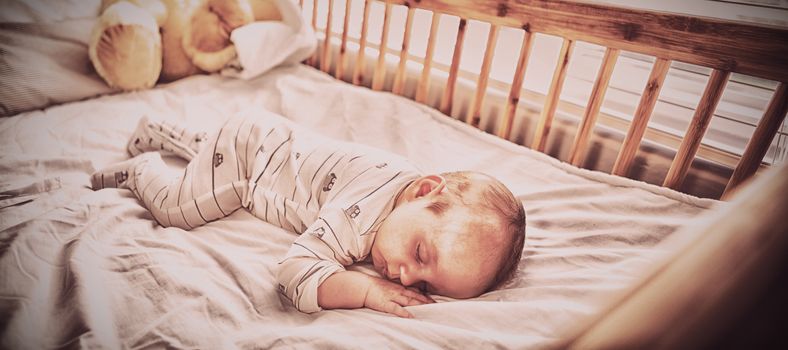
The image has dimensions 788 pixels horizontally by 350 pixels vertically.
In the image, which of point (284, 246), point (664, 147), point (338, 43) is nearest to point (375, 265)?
point (284, 246)

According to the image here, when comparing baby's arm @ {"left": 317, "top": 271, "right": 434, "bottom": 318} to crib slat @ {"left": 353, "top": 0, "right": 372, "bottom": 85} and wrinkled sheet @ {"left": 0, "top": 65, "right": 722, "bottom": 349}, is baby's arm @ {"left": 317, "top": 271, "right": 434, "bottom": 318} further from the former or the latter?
crib slat @ {"left": 353, "top": 0, "right": 372, "bottom": 85}

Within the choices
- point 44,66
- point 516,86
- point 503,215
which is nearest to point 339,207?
point 503,215

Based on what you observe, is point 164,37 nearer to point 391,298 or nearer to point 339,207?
point 339,207

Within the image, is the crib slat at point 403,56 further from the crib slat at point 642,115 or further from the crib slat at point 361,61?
the crib slat at point 642,115

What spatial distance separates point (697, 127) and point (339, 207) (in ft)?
3.44

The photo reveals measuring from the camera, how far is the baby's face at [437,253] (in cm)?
77

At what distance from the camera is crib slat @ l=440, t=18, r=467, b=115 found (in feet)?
4.93

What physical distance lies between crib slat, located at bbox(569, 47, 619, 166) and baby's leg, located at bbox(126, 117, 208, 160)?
1.27m

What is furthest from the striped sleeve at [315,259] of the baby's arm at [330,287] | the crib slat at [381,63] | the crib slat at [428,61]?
the crib slat at [381,63]

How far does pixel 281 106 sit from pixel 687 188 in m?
1.57

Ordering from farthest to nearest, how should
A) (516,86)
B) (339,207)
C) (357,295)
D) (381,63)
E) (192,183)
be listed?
1. (381,63)
2. (516,86)
3. (192,183)
4. (339,207)
5. (357,295)

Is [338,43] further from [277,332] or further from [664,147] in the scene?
[277,332]

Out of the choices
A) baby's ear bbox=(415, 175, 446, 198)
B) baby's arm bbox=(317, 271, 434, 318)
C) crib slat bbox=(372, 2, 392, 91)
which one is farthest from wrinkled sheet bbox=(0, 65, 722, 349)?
crib slat bbox=(372, 2, 392, 91)

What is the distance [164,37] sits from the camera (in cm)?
167
